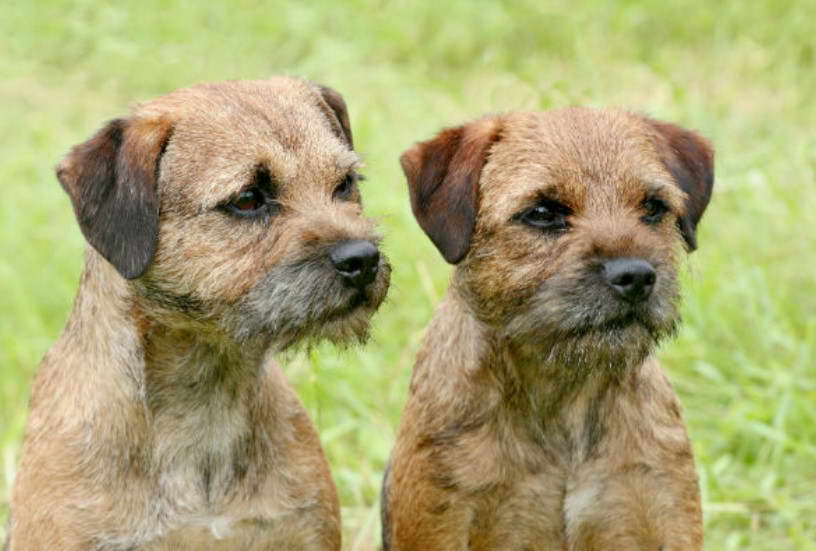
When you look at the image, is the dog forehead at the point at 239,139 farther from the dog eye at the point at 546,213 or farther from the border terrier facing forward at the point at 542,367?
the dog eye at the point at 546,213

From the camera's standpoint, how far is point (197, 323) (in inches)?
191

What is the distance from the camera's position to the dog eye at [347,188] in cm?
512

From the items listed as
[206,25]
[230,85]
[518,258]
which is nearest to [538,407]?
[518,258]

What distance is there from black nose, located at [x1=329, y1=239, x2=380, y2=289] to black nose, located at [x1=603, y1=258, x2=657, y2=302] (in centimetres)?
81

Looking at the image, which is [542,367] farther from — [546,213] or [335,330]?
[335,330]

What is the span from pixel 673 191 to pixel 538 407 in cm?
97

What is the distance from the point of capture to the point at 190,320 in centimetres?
484

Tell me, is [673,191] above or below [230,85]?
below

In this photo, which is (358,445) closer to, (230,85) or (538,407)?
(538,407)

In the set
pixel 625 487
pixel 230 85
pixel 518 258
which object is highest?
pixel 230 85

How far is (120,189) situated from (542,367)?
5.50 ft

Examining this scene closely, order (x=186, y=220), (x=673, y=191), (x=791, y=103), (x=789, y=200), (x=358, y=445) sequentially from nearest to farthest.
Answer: (x=186, y=220), (x=673, y=191), (x=358, y=445), (x=789, y=200), (x=791, y=103)

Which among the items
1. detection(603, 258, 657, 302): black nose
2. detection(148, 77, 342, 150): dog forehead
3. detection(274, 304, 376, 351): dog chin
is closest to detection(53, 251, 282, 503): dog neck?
detection(274, 304, 376, 351): dog chin

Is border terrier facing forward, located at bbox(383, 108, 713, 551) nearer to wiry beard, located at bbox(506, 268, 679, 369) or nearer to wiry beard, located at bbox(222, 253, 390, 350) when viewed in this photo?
wiry beard, located at bbox(506, 268, 679, 369)
